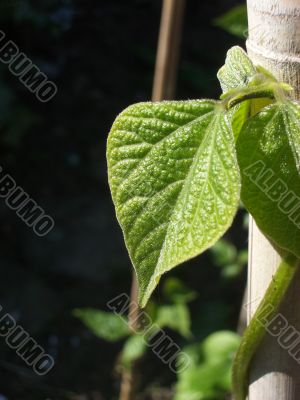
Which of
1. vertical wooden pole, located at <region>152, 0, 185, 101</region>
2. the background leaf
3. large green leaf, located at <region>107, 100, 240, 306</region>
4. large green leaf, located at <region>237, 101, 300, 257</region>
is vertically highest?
vertical wooden pole, located at <region>152, 0, 185, 101</region>

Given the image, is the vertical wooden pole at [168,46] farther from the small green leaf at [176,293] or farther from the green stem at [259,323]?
the green stem at [259,323]

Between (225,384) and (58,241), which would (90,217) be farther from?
(225,384)

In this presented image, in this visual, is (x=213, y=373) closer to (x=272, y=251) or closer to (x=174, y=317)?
(x=174, y=317)

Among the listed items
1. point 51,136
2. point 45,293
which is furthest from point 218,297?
point 51,136

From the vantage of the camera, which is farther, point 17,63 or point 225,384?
point 17,63

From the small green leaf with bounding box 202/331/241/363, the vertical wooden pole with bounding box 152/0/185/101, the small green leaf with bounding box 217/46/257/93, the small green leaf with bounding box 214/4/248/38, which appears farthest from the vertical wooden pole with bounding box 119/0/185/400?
the small green leaf with bounding box 217/46/257/93

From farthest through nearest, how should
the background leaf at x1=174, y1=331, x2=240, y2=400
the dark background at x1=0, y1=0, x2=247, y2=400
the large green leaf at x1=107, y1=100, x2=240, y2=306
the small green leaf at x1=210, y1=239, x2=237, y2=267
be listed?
1. the dark background at x1=0, y1=0, x2=247, y2=400
2. the small green leaf at x1=210, y1=239, x2=237, y2=267
3. the background leaf at x1=174, y1=331, x2=240, y2=400
4. the large green leaf at x1=107, y1=100, x2=240, y2=306

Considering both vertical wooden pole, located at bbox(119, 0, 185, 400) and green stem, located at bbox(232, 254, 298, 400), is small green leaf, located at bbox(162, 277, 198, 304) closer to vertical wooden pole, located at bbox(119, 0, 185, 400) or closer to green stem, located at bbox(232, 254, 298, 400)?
vertical wooden pole, located at bbox(119, 0, 185, 400)

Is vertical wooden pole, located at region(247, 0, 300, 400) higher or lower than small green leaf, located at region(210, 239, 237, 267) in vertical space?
higher
